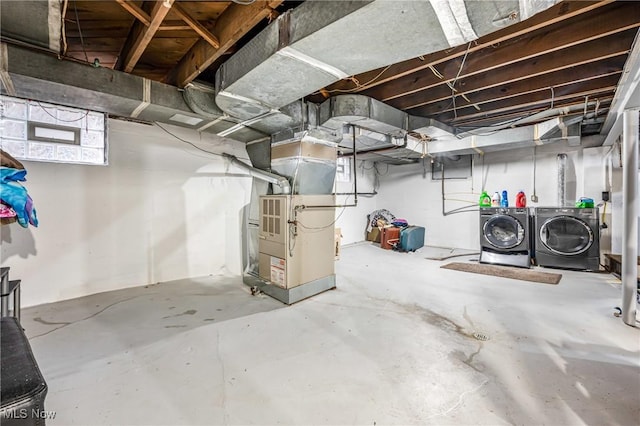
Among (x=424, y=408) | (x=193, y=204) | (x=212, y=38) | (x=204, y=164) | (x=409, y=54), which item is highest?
(x=212, y=38)

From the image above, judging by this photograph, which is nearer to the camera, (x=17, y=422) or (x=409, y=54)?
(x=17, y=422)

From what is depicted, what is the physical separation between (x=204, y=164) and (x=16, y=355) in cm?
332

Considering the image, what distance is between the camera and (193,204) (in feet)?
12.8

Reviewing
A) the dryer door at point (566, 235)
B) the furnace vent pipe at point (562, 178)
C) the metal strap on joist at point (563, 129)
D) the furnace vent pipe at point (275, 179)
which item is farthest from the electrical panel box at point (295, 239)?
the furnace vent pipe at point (562, 178)

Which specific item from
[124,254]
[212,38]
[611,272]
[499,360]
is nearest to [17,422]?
[212,38]

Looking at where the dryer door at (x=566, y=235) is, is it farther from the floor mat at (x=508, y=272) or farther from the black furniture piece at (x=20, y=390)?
the black furniture piece at (x=20, y=390)

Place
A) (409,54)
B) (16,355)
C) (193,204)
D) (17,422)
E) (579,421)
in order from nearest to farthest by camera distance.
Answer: (17,422) → (16,355) → (579,421) → (409,54) → (193,204)

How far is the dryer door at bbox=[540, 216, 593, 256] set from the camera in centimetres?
405

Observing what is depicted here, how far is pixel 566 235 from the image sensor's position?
424 cm

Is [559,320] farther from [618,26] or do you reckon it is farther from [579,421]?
[618,26]

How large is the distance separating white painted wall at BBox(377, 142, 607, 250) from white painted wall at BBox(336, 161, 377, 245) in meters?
0.39

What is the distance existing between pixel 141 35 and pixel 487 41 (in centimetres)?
264

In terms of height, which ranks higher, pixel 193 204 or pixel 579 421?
pixel 193 204

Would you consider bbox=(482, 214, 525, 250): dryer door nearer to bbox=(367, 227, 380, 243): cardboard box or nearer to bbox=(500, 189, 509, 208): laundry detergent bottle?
bbox=(500, 189, 509, 208): laundry detergent bottle
